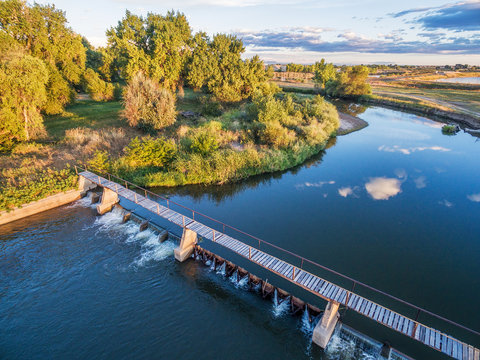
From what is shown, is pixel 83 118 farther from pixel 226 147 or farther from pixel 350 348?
pixel 350 348

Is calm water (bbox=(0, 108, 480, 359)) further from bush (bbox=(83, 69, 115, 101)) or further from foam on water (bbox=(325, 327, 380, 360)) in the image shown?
bush (bbox=(83, 69, 115, 101))

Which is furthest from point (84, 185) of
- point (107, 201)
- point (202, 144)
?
point (202, 144)

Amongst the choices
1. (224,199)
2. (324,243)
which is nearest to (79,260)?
(224,199)

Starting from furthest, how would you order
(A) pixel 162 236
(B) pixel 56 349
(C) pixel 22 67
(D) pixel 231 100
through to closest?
(D) pixel 231 100, (C) pixel 22 67, (A) pixel 162 236, (B) pixel 56 349

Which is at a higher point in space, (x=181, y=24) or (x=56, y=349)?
(x=181, y=24)

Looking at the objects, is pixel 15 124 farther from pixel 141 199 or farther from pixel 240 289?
pixel 240 289

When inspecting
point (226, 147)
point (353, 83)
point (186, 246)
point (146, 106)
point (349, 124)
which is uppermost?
point (353, 83)
